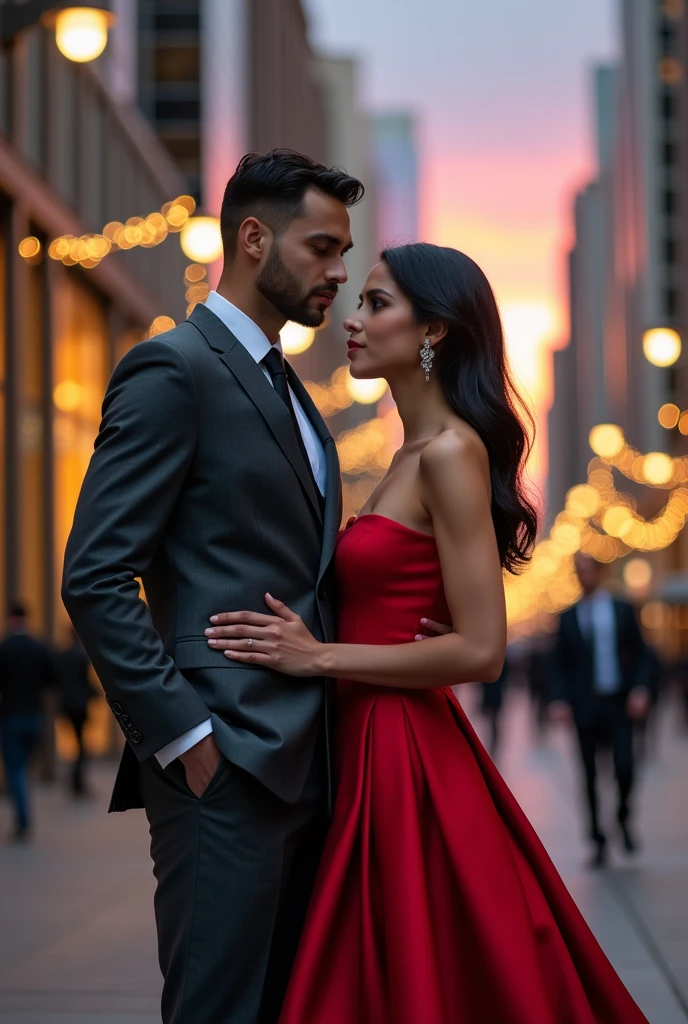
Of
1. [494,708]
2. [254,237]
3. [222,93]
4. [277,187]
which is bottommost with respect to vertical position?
[494,708]

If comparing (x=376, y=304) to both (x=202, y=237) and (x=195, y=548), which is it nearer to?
(x=195, y=548)

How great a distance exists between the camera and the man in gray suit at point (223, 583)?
334 cm

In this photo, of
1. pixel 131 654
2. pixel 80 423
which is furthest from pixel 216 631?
pixel 80 423

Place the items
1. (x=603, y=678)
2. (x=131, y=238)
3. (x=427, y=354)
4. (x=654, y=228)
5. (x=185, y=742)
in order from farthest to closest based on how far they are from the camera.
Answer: (x=654, y=228) → (x=131, y=238) → (x=603, y=678) → (x=427, y=354) → (x=185, y=742)

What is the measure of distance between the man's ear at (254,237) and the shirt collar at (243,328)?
14 centimetres

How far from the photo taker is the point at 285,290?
146 inches


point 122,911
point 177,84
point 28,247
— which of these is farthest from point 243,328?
point 177,84

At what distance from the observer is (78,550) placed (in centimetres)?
338

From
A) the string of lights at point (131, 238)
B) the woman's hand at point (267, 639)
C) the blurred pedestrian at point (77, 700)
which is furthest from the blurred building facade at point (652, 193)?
the woman's hand at point (267, 639)

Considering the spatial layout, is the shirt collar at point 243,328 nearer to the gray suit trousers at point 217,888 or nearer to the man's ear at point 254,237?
the man's ear at point 254,237

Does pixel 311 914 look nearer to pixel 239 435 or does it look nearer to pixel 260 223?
pixel 239 435

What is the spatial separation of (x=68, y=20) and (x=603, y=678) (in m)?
6.26

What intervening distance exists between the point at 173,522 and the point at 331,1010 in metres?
1.23

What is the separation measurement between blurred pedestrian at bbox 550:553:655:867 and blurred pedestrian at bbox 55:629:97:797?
6572 millimetres
